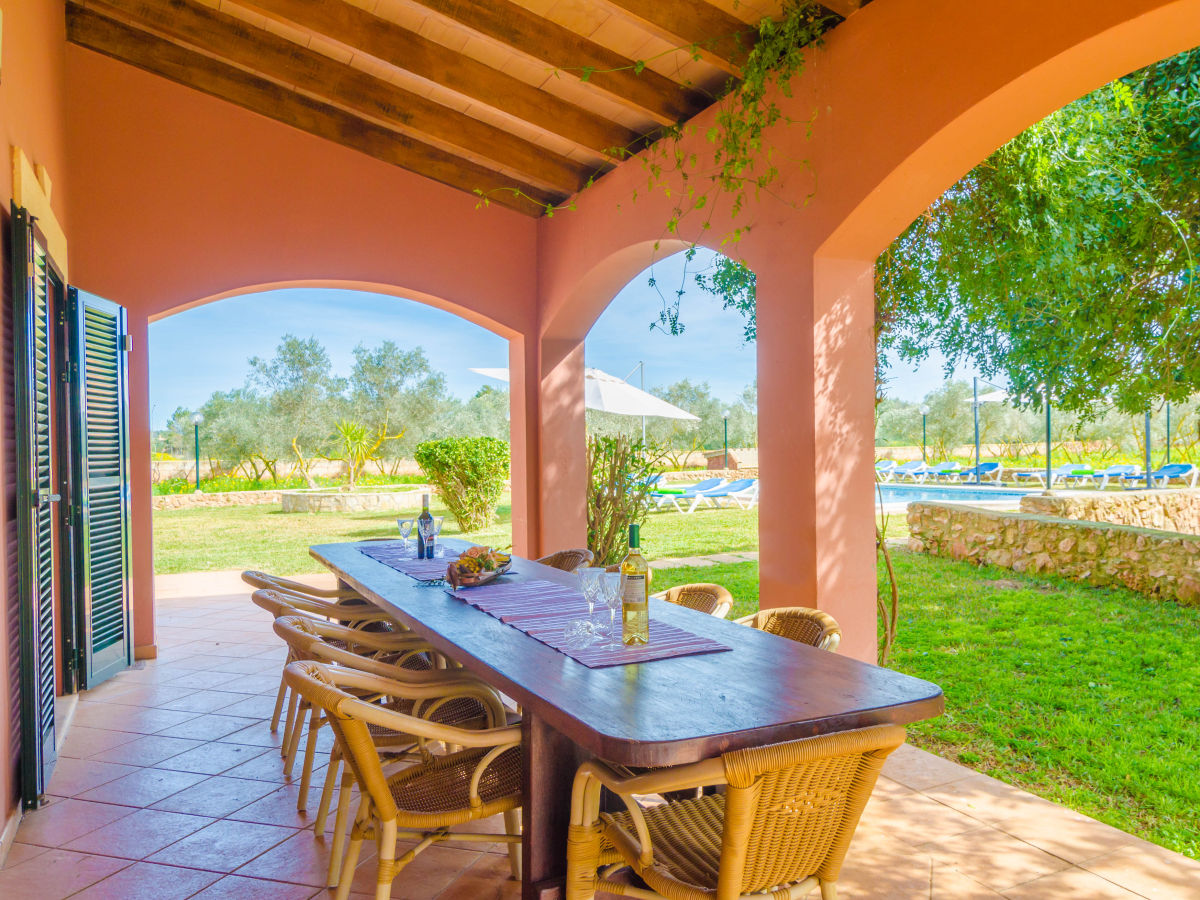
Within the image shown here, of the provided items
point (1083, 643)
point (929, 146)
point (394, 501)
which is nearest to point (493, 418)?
point (394, 501)

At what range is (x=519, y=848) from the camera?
2.46 m

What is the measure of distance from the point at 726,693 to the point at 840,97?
8.03ft

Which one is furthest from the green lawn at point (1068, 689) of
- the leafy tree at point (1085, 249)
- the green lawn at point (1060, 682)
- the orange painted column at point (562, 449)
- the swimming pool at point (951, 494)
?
the swimming pool at point (951, 494)

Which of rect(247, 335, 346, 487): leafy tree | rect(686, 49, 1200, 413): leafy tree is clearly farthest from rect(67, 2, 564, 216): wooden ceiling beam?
rect(247, 335, 346, 487): leafy tree

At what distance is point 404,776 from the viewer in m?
2.16

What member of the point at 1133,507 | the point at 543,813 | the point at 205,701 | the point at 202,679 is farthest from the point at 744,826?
the point at 1133,507

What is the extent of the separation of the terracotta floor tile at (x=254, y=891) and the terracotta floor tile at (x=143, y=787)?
0.80m

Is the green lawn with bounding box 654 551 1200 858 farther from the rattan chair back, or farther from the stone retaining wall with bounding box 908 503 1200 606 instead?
the rattan chair back

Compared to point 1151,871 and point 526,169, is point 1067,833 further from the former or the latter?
→ point 526,169

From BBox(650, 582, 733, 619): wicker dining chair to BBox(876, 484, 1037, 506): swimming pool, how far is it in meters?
13.0

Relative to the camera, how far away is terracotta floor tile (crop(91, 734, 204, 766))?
11.3 feet

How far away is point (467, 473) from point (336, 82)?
286 inches

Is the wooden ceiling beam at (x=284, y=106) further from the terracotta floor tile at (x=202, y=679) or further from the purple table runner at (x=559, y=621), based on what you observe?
the terracotta floor tile at (x=202, y=679)

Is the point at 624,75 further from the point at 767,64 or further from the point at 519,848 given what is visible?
the point at 519,848
